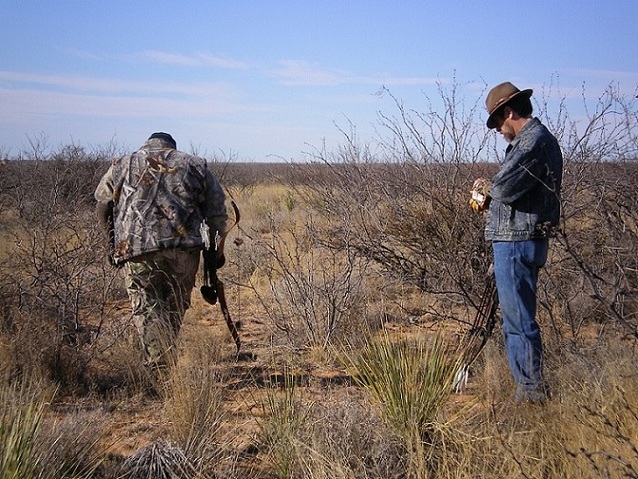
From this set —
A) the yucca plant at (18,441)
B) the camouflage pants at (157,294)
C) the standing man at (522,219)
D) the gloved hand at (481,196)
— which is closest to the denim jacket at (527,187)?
the standing man at (522,219)

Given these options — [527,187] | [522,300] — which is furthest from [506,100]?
[522,300]

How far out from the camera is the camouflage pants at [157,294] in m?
4.73

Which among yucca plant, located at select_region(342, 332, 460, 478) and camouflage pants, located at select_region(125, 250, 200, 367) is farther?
camouflage pants, located at select_region(125, 250, 200, 367)

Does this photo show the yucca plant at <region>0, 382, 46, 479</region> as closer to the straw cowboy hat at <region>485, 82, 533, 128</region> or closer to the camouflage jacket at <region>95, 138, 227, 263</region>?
the camouflage jacket at <region>95, 138, 227, 263</region>

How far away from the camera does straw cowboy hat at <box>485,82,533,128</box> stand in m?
3.80

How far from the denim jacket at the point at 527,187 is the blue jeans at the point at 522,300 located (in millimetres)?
76

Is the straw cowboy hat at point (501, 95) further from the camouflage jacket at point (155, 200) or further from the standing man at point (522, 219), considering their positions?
the camouflage jacket at point (155, 200)

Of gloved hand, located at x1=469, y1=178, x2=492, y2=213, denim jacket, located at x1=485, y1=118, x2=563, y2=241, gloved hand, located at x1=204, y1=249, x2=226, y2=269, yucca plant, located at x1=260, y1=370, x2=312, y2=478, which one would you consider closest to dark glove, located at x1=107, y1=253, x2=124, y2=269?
gloved hand, located at x1=204, y1=249, x2=226, y2=269

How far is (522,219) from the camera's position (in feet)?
12.3

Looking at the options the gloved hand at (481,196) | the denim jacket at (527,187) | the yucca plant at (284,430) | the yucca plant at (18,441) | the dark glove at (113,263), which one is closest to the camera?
the yucca plant at (18,441)

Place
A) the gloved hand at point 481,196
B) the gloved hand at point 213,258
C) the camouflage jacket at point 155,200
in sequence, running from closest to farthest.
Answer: the gloved hand at point 481,196
the camouflage jacket at point 155,200
the gloved hand at point 213,258

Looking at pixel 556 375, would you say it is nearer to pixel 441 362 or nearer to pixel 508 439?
pixel 441 362

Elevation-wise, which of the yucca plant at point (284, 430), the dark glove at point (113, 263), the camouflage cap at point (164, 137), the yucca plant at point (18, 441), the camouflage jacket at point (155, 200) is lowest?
the yucca plant at point (284, 430)

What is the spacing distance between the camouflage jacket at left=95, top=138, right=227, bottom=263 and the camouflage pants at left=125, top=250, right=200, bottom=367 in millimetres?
111
